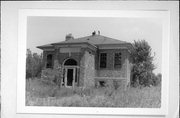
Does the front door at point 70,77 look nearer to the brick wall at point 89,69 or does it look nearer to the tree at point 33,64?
the brick wall at point 89,69

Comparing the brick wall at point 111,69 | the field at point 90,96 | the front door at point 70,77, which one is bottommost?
the field at point 90,96

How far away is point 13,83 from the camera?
5.29 meters

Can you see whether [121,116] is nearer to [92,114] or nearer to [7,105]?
[92,114]

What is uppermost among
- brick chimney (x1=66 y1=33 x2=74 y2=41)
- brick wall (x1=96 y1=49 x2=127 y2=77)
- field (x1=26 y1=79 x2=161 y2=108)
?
brick chimney (x1=66 y1=33 x2=74 y2=41)

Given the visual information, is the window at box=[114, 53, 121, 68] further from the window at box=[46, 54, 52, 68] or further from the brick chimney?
the window at box=[46, 54, 52, 68]

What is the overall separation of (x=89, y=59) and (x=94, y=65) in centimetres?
12

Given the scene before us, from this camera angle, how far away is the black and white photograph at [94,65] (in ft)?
17.4

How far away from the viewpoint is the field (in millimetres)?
5312

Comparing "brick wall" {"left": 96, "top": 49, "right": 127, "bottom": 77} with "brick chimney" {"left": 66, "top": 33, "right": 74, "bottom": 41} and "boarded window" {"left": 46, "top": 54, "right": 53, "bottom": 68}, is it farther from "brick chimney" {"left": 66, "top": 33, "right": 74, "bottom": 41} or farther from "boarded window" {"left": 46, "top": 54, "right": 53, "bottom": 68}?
"boarded window" {"left": 46, "top": 54, "right": 53, "bottom": 68}

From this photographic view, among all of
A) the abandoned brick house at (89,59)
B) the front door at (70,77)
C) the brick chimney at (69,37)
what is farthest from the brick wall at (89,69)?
the brick chimney at (69,37)

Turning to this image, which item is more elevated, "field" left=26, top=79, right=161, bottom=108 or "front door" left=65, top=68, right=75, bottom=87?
"front door" left=65, top=68, right=75, bottom=87

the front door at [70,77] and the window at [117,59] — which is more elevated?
the window at [117,59]

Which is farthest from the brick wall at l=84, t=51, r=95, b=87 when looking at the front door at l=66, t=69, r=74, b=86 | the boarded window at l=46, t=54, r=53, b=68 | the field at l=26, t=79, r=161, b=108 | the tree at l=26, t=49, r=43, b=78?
the tree at l=26, t=49, r=43, b=78

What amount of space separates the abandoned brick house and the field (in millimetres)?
129
